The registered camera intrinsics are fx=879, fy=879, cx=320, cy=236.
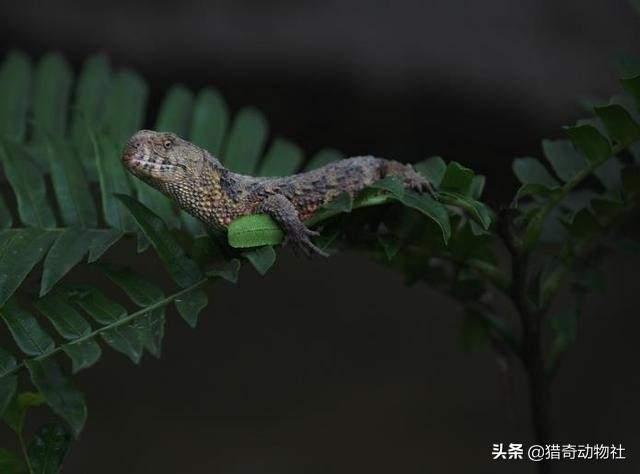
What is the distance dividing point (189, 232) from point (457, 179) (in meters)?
0.60

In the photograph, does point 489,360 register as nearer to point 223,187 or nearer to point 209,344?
point 209,344

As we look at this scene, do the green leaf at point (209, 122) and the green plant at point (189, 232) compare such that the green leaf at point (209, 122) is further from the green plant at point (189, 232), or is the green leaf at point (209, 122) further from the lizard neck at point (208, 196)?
the lizard neck at point (208, 196)

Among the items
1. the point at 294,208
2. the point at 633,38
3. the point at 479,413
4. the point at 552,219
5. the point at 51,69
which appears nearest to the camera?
the point at 294,208

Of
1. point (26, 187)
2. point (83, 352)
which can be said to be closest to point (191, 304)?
point (83, 352)

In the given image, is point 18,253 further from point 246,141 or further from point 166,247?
point 246,141

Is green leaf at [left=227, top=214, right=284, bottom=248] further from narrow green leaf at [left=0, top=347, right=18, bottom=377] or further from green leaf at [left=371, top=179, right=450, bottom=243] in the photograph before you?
narrow green leaf at [left=0, top=347, right=18, bottom=377]

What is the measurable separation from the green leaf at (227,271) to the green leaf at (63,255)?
0.72 ft

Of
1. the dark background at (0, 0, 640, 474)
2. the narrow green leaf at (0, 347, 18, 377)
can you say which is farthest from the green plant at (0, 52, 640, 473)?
the dark background at (0, 0, 640, 474)

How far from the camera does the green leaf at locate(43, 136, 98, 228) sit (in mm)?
1560

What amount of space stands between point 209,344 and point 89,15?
4.67 feet

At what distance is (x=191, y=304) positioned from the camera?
54.2 inches

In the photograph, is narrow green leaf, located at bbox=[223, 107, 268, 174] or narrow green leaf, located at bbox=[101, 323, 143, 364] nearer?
narrow green leaf, located at bbox=[101, 323, 143, 364]

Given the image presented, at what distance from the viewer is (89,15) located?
3.58 meters

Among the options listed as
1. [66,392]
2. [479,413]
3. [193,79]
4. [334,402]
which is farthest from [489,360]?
[66,392]
